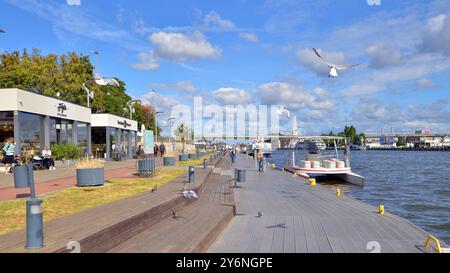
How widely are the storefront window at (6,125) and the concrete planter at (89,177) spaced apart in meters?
13.1

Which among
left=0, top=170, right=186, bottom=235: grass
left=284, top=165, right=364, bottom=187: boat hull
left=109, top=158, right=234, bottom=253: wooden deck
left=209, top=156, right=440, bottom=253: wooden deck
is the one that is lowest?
left=284, top=165, right=364, bottom=187: boat hull

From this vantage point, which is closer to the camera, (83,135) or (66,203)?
(66,203)

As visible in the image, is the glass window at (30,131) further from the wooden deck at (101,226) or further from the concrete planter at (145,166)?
the wooden deck at (101,226)

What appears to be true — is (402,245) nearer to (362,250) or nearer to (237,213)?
(362,250)

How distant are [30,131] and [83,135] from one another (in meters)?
10.9

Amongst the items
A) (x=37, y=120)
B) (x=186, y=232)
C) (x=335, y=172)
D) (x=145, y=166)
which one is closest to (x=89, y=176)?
(x=145, y=166)

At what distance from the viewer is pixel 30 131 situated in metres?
25.9

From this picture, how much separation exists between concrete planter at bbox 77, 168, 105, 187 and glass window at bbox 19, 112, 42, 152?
43.0ft

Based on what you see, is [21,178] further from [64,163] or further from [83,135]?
[83,135]

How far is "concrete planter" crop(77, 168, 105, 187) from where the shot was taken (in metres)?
13.2

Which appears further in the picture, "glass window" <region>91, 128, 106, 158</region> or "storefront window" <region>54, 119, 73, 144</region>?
"glass window" <region>91, 128, 106, 158</region>

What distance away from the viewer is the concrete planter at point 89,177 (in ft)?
43.2

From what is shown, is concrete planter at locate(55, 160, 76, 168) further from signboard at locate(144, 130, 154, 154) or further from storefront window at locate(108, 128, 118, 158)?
storefront window at locate(108, 128, 118, 158)

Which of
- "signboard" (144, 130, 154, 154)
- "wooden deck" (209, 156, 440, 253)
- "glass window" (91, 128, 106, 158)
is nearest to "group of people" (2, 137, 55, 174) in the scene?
"signboard" (144, 130, 154, 154)
